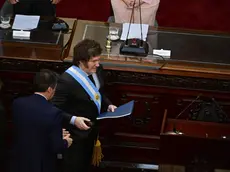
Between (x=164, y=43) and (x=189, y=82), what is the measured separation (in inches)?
17.9

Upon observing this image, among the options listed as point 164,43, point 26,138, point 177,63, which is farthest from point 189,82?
point 26,138

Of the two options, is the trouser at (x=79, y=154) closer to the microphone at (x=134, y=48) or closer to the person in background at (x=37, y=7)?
the microphone at (x=134, y=48)

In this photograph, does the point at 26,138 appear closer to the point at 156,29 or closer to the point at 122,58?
the point at 122,58

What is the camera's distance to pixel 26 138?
3330 mm

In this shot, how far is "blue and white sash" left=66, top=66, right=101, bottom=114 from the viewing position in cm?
372

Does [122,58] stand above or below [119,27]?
below

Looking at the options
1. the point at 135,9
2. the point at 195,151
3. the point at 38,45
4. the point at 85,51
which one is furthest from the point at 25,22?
the point at 195,151

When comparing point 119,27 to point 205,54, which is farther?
point 119,27

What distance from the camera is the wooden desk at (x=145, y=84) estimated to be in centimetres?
427

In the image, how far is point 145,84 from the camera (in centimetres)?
432

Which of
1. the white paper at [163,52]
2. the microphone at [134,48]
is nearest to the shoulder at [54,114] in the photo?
the microphone at [134,48]

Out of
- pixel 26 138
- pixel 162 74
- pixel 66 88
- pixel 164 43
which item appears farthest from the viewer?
pixel 164 43

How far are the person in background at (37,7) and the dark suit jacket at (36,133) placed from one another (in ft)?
6.33

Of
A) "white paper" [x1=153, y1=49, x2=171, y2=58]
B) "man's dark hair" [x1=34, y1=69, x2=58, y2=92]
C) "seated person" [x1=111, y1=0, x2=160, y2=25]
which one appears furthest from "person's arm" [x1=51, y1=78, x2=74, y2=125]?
"seated person" [x1=111, y1=0, x2=160, y2=25]
